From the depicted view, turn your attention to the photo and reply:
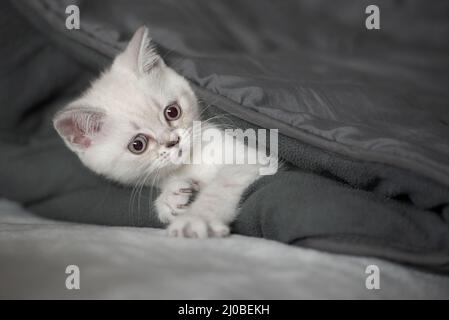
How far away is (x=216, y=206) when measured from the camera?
111 centimetres

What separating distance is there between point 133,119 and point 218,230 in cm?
42

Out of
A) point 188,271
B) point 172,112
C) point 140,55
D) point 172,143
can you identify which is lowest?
point 188,271

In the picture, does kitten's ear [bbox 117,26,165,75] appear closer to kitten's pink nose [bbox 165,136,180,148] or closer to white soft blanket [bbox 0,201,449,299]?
kitten's pink nose [bbox 165,136,180,148]

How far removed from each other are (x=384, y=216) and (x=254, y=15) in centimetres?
118

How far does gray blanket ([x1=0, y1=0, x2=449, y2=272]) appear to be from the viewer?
932mm

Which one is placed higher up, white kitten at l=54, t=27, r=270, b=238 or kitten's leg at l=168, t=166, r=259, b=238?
white kitten at l=54, t=27, r=270, b=238

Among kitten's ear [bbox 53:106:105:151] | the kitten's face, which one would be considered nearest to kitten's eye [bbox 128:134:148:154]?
the kitten's face

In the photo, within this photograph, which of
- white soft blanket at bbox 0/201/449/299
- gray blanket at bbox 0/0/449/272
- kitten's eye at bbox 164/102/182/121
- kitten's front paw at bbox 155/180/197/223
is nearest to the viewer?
white soft blanket at bbox 0/201/449/299

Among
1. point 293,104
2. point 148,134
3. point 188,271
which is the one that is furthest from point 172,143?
point 188,271

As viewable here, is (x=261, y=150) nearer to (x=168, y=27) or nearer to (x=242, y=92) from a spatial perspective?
(x=242, y=92)

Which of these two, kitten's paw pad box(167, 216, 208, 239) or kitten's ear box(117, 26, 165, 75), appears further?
kitten's ear box(117, 26, 165, 75)

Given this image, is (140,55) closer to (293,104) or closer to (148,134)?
(148,134)

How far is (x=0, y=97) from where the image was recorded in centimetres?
A: 151
